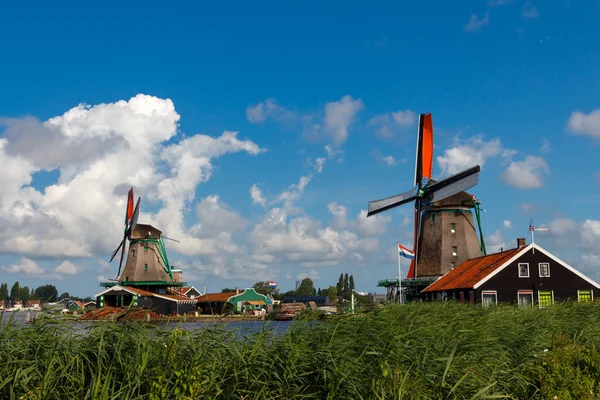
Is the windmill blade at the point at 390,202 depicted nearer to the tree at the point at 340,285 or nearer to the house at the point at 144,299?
the house at the point at 144,299

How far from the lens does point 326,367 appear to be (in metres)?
7.79

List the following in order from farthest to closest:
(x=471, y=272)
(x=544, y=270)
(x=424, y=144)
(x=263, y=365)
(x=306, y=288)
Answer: (x=306, y=288) → (x=424, y=144) → (x=471, y=272) → (x=544, y=270) → (x=263, y=365)

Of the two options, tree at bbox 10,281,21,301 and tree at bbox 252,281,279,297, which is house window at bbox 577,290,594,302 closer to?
tree at bbox 252,281,279,297

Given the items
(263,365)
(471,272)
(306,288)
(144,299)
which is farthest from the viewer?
(306,288)

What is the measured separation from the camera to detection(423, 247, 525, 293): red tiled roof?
38156 mm

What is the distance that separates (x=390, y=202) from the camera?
181 ft

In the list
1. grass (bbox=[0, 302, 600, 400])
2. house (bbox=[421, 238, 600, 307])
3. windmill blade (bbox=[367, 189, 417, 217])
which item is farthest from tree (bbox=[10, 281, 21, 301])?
grass (bbox=[0, 302, 600, 400])

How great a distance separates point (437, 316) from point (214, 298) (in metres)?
73.8

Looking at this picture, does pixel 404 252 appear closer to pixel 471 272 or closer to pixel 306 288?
pixel 471 272

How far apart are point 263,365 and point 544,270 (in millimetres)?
34386

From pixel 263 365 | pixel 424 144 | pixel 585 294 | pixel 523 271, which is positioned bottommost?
pixel 263 365

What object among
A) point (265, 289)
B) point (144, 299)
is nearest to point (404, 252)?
point (144, 299)

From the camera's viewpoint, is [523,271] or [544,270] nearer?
[523,271]

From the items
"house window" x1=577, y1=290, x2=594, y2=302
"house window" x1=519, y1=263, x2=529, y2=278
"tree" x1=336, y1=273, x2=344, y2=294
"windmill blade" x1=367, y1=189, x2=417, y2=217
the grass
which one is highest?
"windmill blade" x1=367, y1=189, x2=417, y2=217
